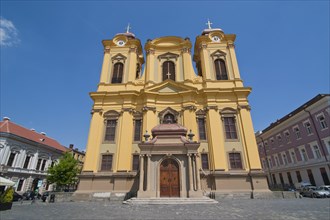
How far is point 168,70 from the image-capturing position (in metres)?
25.6

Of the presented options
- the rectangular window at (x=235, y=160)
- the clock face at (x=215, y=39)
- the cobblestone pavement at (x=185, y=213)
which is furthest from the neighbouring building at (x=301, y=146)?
the cobblestone pavement at (x=185, y=213)

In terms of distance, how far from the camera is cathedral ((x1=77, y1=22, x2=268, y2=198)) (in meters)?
15.5

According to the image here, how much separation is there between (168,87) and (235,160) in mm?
11737

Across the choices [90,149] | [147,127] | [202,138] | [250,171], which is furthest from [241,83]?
[90,149]

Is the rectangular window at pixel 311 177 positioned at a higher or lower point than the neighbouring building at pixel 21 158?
lower

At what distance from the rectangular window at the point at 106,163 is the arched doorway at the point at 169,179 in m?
7.52

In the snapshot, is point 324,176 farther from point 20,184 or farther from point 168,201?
point 20,184

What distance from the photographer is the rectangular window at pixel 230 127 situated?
20.9m

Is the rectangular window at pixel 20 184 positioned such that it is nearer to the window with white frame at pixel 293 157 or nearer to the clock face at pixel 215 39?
the clock face at pixel 215 39

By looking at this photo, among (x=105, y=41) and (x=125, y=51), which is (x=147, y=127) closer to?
(x=125, y=51)

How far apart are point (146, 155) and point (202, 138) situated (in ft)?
27.1

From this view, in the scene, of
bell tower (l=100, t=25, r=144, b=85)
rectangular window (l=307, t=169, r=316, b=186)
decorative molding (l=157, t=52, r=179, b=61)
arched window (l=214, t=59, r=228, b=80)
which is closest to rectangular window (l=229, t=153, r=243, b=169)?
arched window (l=214, t=59, r=228, b=80)

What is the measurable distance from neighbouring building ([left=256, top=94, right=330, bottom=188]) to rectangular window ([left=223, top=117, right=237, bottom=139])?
1400cm

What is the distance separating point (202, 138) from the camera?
2112 cm
